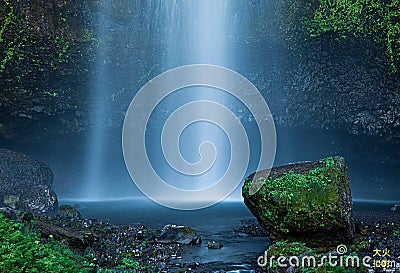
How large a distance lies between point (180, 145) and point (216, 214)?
405 inches

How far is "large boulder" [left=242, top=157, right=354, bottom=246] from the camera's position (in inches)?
314

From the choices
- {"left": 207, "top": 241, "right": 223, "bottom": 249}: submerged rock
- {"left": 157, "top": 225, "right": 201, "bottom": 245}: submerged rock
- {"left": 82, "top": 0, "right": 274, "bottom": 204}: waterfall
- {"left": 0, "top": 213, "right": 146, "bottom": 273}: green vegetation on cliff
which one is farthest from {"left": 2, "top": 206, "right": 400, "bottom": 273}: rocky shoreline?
{"left": 82, "top": 0, "right": 274, "bottom": 204}: waterfall

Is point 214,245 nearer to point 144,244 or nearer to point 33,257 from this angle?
point 144,244

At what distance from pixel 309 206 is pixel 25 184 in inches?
446

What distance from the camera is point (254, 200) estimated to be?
8.80 meters

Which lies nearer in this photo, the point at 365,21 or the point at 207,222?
the point at 207,222

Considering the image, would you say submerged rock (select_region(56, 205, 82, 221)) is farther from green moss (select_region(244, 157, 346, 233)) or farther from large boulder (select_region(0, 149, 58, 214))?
green moss (select_region(244, 157, 346, 233))

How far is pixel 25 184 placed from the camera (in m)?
15.3

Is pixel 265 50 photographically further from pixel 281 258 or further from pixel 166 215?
pixel 281 258

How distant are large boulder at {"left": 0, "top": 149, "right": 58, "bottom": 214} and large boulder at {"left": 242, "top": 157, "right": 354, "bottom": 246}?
9035 mm

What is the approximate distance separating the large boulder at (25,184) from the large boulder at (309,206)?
29.6 ft

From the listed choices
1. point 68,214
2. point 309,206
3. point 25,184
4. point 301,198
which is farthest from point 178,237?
point 25,184

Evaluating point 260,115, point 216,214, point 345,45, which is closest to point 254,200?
point 216,214

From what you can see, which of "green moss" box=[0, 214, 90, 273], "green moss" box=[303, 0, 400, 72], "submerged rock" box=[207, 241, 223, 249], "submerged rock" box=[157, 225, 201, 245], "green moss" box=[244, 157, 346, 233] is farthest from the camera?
"green moss" box=[303, 0, 400, 72]
